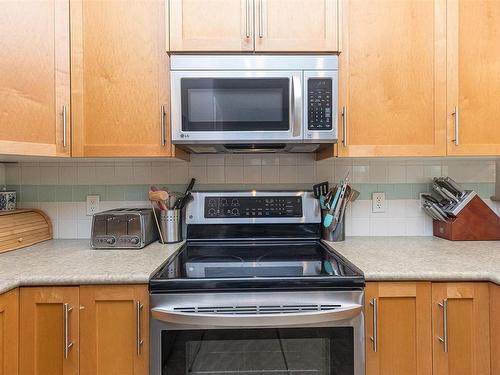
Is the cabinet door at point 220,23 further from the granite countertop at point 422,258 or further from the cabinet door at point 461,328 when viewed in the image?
the cabinet door at point 461,328

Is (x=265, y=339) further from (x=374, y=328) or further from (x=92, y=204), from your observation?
(x=92, y=204)

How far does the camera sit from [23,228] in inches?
61.6

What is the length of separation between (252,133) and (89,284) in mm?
819

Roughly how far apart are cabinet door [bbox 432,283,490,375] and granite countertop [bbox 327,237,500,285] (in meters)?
0.05

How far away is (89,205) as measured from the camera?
178 centimetres

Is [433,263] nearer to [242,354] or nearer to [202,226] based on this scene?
[242,354]

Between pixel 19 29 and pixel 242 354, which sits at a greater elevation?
pixel 19 29

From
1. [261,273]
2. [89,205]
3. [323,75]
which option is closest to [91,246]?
[89,205]

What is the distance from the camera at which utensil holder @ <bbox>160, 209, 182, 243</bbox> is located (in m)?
1.57

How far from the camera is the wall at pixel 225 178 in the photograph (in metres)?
1.77

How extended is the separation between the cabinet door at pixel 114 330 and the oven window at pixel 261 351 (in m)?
0.09

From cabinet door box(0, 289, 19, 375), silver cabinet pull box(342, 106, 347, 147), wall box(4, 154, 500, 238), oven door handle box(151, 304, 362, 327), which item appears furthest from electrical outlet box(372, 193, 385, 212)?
cabinet door box(0, 289, 19, 375)

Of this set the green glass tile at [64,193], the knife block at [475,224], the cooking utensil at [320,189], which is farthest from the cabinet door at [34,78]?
the knife block at [475,224]

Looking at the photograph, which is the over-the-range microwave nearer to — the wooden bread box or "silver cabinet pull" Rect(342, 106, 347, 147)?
"silver cabinet pull" Rect(342, 106, 347, 147)
